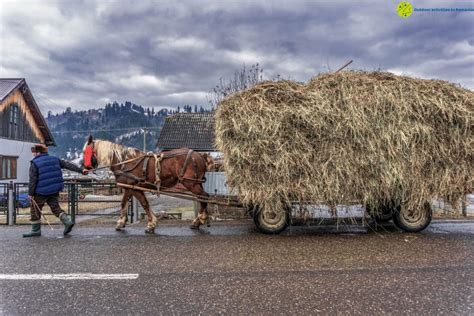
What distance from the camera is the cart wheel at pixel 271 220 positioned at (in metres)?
6.73

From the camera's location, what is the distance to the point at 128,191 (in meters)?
7.23

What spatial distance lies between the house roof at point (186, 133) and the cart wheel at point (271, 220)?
25.8 m

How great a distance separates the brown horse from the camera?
284 inches

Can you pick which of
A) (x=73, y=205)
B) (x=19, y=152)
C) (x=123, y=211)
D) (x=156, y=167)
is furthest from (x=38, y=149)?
(x=19, y=152)

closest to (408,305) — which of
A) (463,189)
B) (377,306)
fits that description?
(377,306)

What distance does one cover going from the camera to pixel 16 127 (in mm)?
25594

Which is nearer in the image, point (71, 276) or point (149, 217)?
point (71, 276)

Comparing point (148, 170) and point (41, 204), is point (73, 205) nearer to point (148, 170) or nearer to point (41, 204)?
point (41, 204)

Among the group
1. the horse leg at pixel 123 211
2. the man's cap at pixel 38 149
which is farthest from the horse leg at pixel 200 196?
the man's cap at pixel 38 149

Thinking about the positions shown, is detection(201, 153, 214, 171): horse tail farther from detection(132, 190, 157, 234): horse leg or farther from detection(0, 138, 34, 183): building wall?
detection(0, 138, 34, 183): building wall

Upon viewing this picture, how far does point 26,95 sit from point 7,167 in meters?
7.03

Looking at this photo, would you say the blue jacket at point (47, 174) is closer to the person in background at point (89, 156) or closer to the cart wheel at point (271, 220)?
the person in background at point (89, 156)

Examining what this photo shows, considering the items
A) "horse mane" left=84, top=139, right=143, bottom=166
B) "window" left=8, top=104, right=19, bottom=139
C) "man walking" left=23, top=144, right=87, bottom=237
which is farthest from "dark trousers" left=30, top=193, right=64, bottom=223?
"window" left=8, top=104, right=19, bottom=139

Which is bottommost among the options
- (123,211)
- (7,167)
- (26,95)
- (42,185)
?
(123,211)
